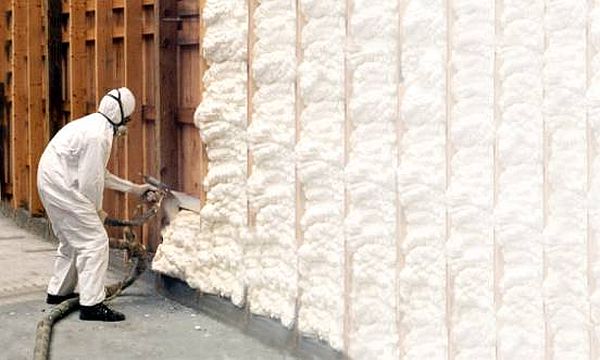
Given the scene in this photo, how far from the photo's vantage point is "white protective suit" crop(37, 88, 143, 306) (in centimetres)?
764

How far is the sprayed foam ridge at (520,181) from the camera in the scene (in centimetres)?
468

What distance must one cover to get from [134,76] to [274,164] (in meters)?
2.90

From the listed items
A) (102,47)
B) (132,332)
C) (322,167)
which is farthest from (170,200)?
(322,167)

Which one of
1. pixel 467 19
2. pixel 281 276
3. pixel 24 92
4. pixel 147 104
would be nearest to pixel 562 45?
pixel 467 19

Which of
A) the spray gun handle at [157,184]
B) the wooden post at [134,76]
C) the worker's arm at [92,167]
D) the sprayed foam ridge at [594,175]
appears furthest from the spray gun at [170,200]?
the sprayed foam ridge at [594,175]

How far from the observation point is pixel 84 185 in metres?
7.65

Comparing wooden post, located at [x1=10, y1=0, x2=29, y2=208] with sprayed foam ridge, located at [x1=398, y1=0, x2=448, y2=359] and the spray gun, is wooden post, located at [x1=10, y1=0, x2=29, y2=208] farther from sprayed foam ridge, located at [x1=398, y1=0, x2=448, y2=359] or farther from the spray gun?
sprayed foam ridge, located at [x1=398, y1=0, x2=448, y2=359]

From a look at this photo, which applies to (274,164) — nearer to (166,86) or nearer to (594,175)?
(166,86)

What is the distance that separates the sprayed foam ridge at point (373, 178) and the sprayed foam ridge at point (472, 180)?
485 mm

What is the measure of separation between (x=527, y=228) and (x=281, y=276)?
2.22 metres

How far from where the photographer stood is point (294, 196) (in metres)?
6.46

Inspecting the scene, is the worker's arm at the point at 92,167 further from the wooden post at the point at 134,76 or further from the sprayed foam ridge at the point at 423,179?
the sprayed foam ridge at the point at 423,179

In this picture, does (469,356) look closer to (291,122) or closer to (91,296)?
(291,122)

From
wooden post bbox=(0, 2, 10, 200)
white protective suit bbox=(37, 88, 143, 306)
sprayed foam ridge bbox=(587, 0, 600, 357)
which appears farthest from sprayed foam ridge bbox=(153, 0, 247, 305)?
wooden post bbox=(0, 2, 10, 200)
